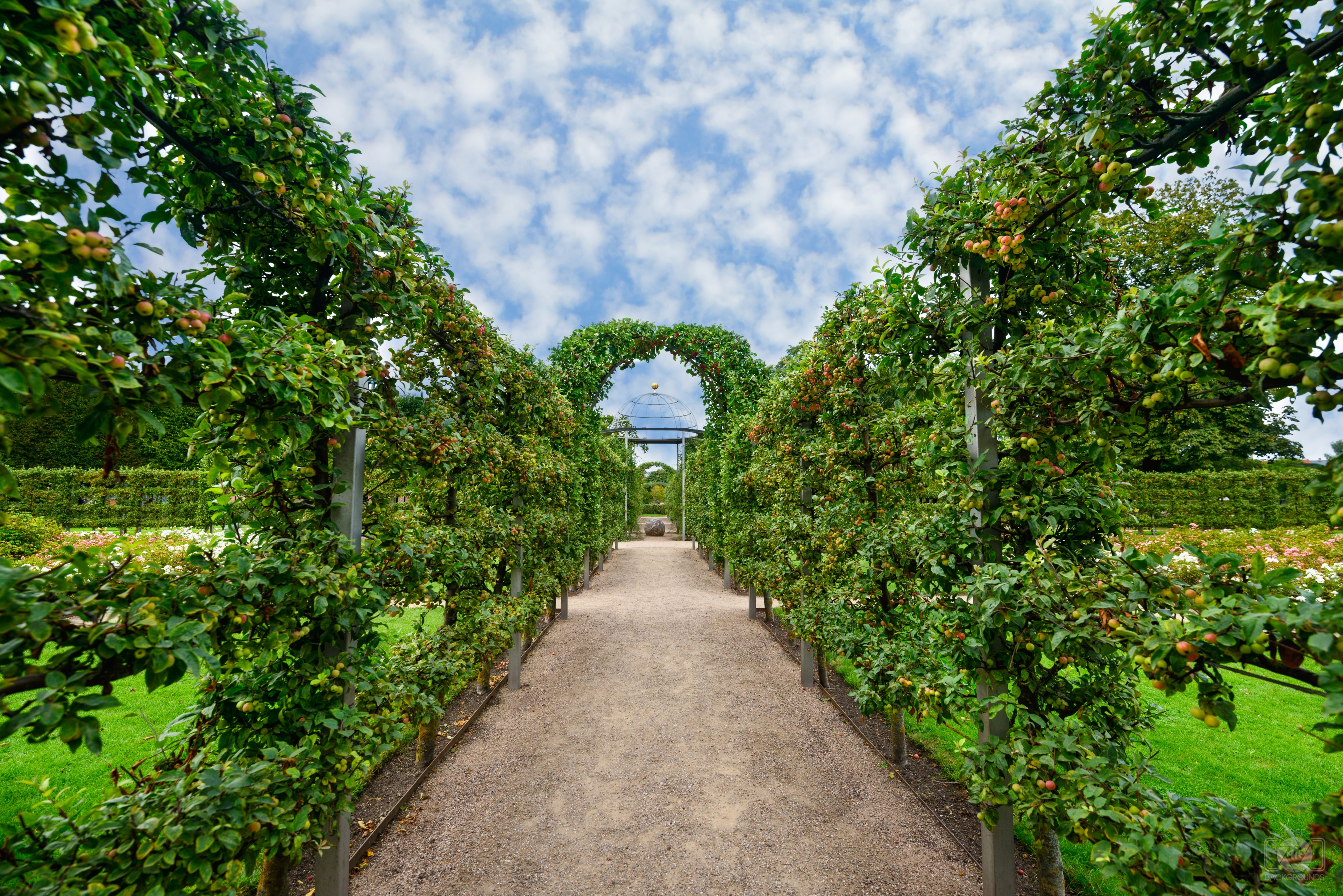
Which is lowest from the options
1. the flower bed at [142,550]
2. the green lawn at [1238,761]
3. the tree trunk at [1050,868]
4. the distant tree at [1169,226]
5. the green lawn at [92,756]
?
the green lawn at [1238,761]

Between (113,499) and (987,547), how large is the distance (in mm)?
26184

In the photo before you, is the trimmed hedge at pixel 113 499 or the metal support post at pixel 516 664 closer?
the metal support post at pixel 516 664

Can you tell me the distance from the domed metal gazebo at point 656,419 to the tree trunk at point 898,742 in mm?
15119

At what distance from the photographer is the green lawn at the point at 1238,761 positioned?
3.27 m

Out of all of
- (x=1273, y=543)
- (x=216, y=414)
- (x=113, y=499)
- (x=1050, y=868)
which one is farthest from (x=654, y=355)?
(x=113, y=499)

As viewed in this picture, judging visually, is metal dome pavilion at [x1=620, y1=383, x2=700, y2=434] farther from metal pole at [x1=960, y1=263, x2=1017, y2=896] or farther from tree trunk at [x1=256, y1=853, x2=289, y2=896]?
tree trunk at [x1=256, y1=853, x2=289, y2=896]

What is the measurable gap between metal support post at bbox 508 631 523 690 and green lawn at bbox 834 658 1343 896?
427 centimetres

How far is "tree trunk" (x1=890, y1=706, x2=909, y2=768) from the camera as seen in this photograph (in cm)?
428

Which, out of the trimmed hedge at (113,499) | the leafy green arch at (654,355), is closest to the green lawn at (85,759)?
the leafy green arch at (654,355)

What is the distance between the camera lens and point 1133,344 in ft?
5.73

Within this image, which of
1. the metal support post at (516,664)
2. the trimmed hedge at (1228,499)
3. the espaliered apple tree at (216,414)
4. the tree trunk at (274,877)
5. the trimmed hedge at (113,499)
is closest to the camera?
the espaliered apple tree at (216,414)

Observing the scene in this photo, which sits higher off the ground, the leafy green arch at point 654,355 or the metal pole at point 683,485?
the leafy green arch at point 654,355

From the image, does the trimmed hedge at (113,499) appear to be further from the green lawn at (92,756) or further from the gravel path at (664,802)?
the gravel path at (664,802)

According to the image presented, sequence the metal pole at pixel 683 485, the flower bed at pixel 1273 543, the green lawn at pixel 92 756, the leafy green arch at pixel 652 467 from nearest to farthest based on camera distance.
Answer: the green lawn at pixel 92 756, the flower bed at pixel 1273 543, the metal pole at pixel 683 485, the leafy green arch at pixel 652 467
